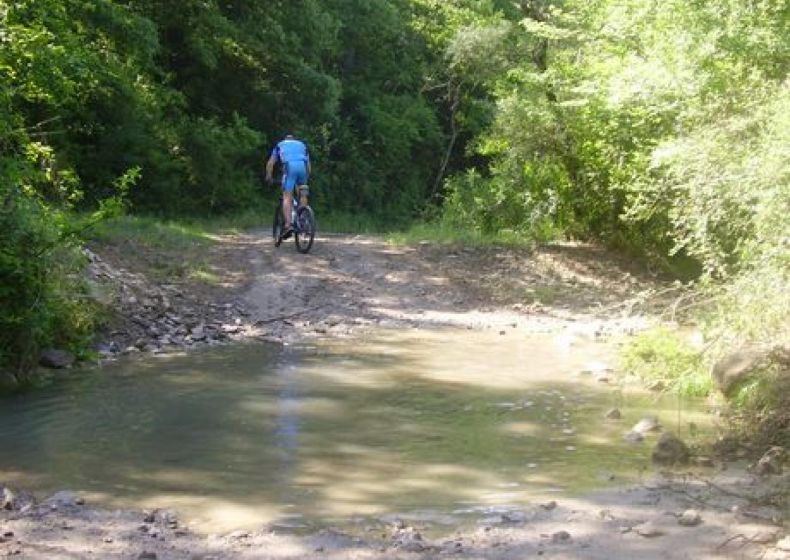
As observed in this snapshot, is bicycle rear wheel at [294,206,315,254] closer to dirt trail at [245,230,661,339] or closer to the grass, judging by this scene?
dirt trail at [245,230,661,339]

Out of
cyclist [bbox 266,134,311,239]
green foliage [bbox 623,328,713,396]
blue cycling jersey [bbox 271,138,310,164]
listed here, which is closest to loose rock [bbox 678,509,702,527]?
green foliage [bbox 623,328,713,396]

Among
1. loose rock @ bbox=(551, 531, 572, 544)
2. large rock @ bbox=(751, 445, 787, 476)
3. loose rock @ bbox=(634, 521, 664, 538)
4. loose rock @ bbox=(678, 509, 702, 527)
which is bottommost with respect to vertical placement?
loose rock @ bbox=(551, 531, 572, 544)

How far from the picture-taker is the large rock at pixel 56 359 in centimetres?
1020

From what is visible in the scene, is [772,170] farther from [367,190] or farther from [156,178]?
[367,190]

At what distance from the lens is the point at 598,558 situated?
5.21 metres

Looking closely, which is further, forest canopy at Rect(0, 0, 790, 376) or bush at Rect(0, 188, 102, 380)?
forest canopy at Rect(0, 0, 790, 376)

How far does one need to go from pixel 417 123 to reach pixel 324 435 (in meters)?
28.0

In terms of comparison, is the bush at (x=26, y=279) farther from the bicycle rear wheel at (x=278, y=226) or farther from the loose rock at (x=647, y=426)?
the bicycle rear wheel at (x=278, y=226)

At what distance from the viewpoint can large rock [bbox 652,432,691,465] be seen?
7059 millimetres

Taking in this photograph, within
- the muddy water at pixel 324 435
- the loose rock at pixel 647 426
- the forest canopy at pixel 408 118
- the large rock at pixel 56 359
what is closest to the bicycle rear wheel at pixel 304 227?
the forest canopy at pixel 408 118

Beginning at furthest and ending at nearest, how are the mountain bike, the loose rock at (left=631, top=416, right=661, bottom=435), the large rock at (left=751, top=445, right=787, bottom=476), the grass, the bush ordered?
the grass < the mountain bike < the bush < the loose rock at (left=631, top=416, right=661, bottom=435) < the large rock at (left=751, top=445, right=787, bottom=476)

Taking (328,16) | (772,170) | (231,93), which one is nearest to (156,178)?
(231,93)

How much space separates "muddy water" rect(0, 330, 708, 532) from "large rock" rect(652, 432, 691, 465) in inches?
6.7

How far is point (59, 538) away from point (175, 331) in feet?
22.5
